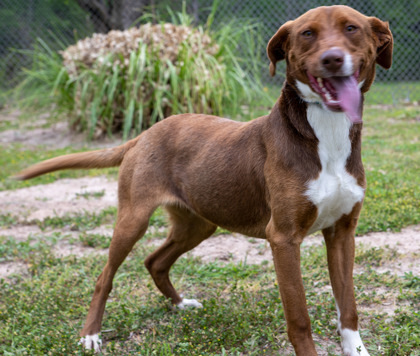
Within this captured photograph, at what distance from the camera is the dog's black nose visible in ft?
7.29

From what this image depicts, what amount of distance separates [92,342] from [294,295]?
49.5 inches

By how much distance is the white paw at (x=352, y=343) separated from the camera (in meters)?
2.62

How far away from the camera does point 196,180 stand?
3.08 metres

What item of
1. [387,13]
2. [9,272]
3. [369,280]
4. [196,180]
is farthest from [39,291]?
[387,13]

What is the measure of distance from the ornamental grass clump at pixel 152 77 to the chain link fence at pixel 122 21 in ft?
9.05

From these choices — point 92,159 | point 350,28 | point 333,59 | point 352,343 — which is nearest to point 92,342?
point 92,159

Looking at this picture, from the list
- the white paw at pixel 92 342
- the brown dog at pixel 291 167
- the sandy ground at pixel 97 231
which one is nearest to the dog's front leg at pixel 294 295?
the brown dog at pixel 291 167

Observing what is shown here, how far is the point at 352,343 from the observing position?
2.65m

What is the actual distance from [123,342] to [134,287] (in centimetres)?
70

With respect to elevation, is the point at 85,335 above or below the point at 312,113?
below

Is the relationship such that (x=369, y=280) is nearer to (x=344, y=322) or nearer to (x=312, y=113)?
(x=344, y=322)

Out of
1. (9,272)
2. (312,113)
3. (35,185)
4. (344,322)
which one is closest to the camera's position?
(312,113)

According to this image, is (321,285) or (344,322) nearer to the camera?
(344,322)

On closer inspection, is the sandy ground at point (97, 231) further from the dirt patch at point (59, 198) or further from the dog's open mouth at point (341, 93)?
the dog's open mouth at point (341, 93)
